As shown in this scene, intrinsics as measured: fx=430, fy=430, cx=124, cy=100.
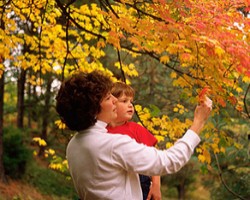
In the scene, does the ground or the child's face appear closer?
the child's face

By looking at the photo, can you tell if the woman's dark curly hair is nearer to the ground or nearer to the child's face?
the child's face

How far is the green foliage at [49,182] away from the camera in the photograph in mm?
12391

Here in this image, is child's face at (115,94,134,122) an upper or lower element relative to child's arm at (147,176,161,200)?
upper

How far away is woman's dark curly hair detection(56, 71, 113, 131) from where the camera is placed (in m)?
2.10

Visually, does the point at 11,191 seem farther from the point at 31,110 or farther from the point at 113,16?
the point at 113,16

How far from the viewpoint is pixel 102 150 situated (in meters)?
2.04

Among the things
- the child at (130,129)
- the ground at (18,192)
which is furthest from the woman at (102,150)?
the ground at (18,192)

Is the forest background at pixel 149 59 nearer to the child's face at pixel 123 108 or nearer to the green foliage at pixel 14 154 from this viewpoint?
the green foliage at pixel 14 154

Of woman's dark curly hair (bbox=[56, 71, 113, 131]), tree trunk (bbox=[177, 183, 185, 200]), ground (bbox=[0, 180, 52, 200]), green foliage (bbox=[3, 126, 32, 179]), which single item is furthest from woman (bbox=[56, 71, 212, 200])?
tree trunk (bbox=[177, 183, 185, 200])

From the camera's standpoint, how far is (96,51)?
6945mm

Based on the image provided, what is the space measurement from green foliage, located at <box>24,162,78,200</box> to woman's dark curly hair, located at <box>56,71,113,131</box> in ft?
33.1

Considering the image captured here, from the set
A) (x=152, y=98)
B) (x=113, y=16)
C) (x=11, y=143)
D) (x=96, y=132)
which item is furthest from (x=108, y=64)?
(x=96, y=132)

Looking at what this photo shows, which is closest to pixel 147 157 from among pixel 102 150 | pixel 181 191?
pixel 102 150

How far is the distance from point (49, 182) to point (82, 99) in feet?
37.7
